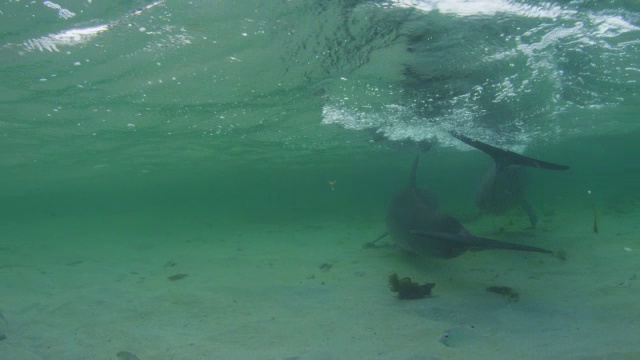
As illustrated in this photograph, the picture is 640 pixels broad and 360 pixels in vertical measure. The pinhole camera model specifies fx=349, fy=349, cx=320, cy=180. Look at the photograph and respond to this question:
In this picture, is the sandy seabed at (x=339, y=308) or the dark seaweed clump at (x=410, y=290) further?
the dark seaweed clump at (x=410, y=290)

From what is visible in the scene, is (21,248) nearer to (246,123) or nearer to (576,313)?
(246,123)

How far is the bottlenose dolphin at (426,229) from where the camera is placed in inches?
236

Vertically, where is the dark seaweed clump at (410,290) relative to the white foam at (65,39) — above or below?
below

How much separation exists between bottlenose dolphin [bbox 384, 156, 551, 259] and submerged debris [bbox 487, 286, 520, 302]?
4.07 feet

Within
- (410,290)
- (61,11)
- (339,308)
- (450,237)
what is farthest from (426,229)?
(61,11)

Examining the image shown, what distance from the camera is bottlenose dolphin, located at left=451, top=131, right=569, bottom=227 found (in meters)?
9.25

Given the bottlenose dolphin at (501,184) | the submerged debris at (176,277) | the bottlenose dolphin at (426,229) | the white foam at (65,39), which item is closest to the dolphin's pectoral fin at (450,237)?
the bottlenose dolphin at (426,229)

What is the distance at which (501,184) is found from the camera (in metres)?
11.0

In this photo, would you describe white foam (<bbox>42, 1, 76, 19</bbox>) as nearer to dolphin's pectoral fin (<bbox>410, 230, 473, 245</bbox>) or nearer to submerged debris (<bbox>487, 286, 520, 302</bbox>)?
dolphin's pectoral fin (<bbox>410, 230, 473, 245</bbox>)

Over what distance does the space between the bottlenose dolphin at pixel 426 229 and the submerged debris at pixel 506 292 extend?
4.07 ft

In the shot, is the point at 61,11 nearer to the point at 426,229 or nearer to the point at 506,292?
the point at 426,229

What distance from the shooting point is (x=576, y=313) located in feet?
17.8

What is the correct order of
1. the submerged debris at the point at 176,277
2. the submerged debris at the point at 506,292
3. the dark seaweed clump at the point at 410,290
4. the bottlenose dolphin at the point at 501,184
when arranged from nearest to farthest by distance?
the submerged debris at the point at 506,292
the dark seaweed clump at the point at 410,290
the bottlenose dolphin at the point at 501,184
the submerged debris at the point at 176,277

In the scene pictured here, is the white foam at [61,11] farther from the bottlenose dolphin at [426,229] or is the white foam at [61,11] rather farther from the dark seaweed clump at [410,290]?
the dark seaweed clump at [410,290]
